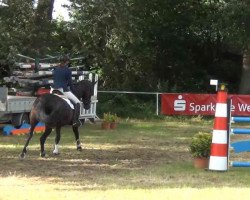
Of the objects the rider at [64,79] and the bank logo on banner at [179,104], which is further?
the bank logo on banner at [179,104]

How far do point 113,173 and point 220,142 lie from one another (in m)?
2.07

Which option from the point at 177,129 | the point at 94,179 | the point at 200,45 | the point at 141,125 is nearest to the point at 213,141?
the point at 94,179

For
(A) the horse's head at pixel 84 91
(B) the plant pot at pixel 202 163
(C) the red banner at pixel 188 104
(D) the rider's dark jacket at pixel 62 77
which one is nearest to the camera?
(B) the plant pot at pixel 202 163

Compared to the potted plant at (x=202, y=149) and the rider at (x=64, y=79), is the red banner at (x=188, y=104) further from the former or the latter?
the potted plant at (x=202, y=149)

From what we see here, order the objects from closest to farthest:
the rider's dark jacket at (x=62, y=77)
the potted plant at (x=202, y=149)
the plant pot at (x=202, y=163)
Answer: the potted plant at (x=202, y=149) → the plant pot at (x=202, y=163) → the rider's dark jacket at (x=62, y=77)

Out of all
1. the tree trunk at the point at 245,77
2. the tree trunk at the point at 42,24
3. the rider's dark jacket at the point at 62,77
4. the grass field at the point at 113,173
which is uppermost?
the tree trunk at the point at 42,24

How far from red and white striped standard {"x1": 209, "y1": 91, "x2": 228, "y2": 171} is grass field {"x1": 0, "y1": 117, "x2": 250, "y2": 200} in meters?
0.20

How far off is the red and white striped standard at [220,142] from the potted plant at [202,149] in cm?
25

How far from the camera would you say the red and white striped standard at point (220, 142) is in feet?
35.2

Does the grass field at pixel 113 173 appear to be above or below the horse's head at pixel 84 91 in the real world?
below

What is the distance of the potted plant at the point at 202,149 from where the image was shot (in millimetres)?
11047

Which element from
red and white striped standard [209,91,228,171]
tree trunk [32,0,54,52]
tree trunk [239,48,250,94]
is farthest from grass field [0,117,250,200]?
tree trunk [239,48,250,94]

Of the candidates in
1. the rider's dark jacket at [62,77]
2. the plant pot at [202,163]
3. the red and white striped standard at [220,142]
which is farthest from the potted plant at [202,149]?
the rider's dark jacket at [62,77]

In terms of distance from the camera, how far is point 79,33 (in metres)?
24.8
